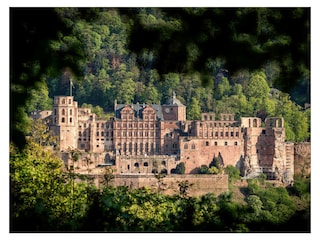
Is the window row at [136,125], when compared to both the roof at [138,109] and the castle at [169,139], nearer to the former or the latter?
the castle at [169,139]

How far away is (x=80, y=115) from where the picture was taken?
3042 cm

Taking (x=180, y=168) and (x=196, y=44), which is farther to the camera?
(x=180, y=168)

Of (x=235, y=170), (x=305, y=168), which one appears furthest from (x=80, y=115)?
(x=305, y=168)

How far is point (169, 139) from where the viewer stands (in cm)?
3031

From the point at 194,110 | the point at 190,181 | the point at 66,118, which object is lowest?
the point at 190,181

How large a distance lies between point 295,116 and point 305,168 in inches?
234

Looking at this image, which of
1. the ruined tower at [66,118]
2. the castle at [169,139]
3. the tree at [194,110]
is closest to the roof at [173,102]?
the castle at [169,139]

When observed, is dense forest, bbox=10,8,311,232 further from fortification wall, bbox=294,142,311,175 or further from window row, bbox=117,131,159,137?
window row, bbox=117,131,159,137

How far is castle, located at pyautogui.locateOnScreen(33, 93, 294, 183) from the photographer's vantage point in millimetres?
28812

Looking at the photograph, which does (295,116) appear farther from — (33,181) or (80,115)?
(33,181)

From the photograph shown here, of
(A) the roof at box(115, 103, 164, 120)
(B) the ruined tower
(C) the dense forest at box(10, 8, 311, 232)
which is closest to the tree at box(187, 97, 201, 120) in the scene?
(A) the roof at box(115, 103, 164, 120)

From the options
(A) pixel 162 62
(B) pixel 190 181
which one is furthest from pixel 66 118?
(A) pixel 162 62

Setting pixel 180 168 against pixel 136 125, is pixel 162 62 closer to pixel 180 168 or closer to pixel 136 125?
pixel 180 168

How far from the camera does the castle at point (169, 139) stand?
28.8 m
